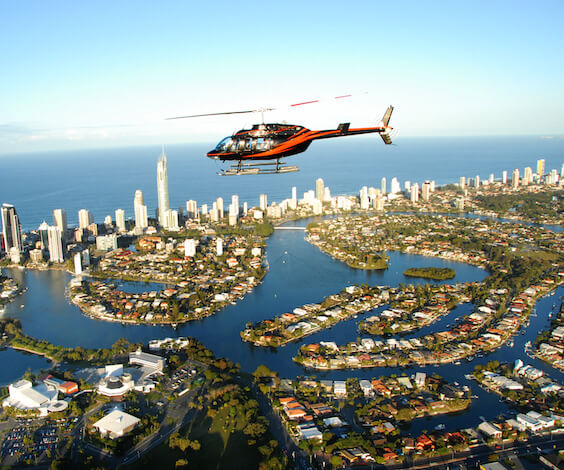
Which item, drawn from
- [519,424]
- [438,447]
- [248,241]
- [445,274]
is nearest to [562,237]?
[445,274]

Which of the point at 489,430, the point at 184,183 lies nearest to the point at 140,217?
the point at 489,430

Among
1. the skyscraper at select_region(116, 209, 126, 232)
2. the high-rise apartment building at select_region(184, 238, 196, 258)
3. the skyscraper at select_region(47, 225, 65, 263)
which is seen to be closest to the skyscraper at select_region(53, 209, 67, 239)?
the skyscraper at select_region(47, 225, 65, 263)

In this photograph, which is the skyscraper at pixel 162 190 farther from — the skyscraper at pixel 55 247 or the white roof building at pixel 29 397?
the white roof building at pixel 29 397

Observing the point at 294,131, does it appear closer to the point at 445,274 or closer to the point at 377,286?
the point at 377,286

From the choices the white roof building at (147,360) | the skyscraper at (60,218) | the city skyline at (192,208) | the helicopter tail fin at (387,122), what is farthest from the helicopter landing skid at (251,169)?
the skyscraper at (60,218)

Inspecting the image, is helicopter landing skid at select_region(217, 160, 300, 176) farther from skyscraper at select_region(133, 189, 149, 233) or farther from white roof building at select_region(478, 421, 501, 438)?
skyscraper at select_region(133, 189, 149, 233)
